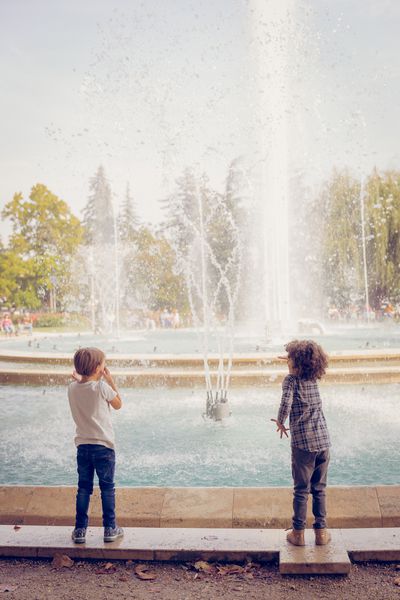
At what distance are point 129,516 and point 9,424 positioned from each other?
4.40 meters

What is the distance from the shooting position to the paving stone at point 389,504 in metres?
4.01

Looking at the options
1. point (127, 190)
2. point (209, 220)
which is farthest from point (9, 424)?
point (127, 190)

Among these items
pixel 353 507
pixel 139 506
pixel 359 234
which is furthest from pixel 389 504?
pixel 359 234

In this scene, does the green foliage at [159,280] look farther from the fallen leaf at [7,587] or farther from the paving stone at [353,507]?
the fallen leaf at [7,587]

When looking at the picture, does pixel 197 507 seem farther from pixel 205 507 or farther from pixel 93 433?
pixel 93 433

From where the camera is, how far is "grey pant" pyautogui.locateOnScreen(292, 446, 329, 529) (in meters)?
3.69

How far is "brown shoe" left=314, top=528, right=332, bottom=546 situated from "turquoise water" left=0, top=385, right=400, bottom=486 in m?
1.90

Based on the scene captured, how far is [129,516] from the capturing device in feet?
13.8

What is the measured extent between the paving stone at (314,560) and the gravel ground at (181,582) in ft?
0.13

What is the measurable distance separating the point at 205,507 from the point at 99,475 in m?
0.75

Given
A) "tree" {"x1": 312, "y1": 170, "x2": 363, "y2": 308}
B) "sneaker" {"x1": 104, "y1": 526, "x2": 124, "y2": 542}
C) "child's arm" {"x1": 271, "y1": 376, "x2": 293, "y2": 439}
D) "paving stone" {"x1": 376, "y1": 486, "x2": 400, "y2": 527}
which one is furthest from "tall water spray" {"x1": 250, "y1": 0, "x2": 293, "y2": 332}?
"sneaker" {"x1": 104, "y1": 526, "x2": 124, "y2": 542}

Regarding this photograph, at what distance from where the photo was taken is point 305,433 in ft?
12.2

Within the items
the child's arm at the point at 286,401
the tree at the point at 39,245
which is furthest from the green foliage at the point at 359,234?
the child's arm at the point at 286,401

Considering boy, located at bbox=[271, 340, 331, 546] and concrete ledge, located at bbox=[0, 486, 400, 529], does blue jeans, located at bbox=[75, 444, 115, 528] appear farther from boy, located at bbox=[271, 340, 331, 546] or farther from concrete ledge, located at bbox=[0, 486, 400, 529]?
boy, located at bbox=[271, 340, 331, 546]
